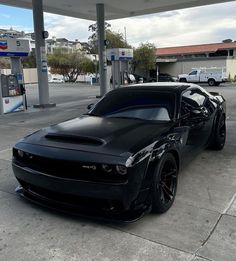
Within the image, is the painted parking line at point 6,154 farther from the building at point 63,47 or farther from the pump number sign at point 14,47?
the building at point 63,47

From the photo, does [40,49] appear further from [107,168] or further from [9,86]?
[107,168]

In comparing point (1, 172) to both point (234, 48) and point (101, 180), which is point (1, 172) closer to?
point (101, 180)

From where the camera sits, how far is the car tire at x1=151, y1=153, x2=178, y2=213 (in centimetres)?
345

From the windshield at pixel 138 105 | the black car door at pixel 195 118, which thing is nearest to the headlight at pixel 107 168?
the windshield at pixel 138 105

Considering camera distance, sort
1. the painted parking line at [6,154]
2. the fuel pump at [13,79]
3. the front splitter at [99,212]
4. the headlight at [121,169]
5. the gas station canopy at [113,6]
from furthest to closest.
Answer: the gas station canopy at [113,6], the fuel pump at [13,79], the painted parking line at [6,154], the front splitter at [99,212], the headlight at [121,169]

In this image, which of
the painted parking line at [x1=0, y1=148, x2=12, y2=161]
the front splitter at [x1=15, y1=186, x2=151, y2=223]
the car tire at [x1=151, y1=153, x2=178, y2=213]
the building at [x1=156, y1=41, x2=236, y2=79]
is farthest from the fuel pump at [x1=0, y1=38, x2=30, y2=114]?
the building at [x1=156, y1=41, x2=236, y2=79]

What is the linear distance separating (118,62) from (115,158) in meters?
17.4

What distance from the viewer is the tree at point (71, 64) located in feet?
137

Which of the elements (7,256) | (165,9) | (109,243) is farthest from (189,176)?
(165,9)

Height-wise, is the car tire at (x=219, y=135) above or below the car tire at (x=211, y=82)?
below

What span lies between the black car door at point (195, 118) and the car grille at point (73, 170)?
5.17ft

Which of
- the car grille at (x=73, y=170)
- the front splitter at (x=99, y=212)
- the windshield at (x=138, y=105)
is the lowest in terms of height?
the front splitter at (x=99, y=212)

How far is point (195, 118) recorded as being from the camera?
482cm

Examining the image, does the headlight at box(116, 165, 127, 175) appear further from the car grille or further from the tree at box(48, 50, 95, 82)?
the tree at box(48, 50, 95, 82)
